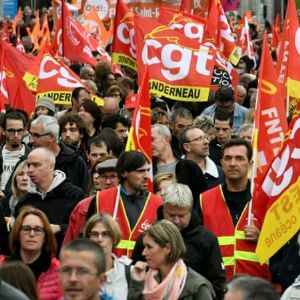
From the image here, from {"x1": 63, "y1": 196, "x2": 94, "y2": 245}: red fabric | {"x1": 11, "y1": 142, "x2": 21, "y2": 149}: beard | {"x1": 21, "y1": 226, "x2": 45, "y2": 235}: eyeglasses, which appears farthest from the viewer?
{"x1": 11, "y1": 142, "x2": 21, "y2": 149}: beard

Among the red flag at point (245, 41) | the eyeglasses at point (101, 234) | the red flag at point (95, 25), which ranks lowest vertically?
the red flag at point (95, 25)

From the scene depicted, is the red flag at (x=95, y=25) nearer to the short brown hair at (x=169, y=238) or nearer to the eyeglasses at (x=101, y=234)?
the eyeglasses at (x=101, y=234)

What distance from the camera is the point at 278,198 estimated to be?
31.4ft

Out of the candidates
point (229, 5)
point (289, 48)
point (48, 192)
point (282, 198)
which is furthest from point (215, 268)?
point (229, 5)

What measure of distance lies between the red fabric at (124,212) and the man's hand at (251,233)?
673 mm

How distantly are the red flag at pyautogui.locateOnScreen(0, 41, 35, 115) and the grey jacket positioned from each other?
8722 millimetres

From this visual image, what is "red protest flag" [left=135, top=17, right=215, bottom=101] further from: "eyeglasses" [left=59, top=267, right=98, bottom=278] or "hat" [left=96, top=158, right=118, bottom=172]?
"eyeglasses" [left=59, top=267, right=98, bottom=278]

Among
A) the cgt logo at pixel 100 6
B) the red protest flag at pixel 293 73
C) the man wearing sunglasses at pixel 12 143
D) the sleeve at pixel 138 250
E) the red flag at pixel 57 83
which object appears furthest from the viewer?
the cgt logo at pixel 100 6

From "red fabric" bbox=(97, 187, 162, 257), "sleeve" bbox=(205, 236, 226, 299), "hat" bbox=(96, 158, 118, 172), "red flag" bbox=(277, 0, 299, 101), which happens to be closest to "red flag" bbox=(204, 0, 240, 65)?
"red flag" bbox=(277, 0, 299, 101)

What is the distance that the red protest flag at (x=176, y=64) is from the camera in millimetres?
15758

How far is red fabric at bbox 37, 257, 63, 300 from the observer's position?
27.7 ft

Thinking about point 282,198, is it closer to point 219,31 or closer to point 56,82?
point 56,82

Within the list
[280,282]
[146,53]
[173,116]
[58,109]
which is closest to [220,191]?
[280,282]

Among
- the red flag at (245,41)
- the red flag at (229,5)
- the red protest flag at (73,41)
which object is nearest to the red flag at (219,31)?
the red protest flag at (73,41)
